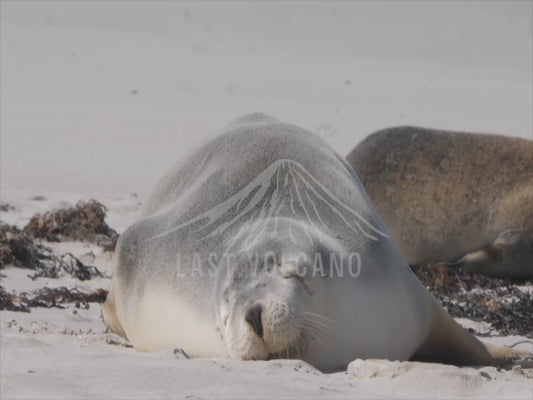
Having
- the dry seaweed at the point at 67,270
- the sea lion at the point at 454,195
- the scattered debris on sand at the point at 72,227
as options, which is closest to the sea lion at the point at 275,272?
the dry seaweed at the point at 67,270

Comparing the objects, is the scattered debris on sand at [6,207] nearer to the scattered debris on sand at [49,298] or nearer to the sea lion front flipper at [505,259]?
the scattered debris on sand at [49,298]

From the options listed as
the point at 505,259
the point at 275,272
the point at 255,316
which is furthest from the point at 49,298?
the point at 505,259

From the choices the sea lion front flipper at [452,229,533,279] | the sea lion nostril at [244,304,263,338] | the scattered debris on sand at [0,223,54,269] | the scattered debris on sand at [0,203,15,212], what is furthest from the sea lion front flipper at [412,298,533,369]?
the scattered debris on sand at [0,203,15,212]

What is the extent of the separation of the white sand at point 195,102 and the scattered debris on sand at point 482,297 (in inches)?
7.6

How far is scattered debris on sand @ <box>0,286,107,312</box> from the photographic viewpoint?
5.81 m

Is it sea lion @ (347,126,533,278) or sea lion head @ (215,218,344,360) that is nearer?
sea lion head @ (215,218,344,360)

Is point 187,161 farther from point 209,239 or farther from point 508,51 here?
point 508,51

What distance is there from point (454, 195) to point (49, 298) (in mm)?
3645

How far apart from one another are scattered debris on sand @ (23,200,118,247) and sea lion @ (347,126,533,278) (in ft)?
6.36

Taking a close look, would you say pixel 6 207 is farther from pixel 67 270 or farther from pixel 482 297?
pixel 482 297

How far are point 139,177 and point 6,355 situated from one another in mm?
8783

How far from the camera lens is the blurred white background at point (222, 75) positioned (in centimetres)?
1402

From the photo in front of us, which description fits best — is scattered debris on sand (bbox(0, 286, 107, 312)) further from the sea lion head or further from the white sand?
the sea lion head

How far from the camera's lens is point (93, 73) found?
756 inches
